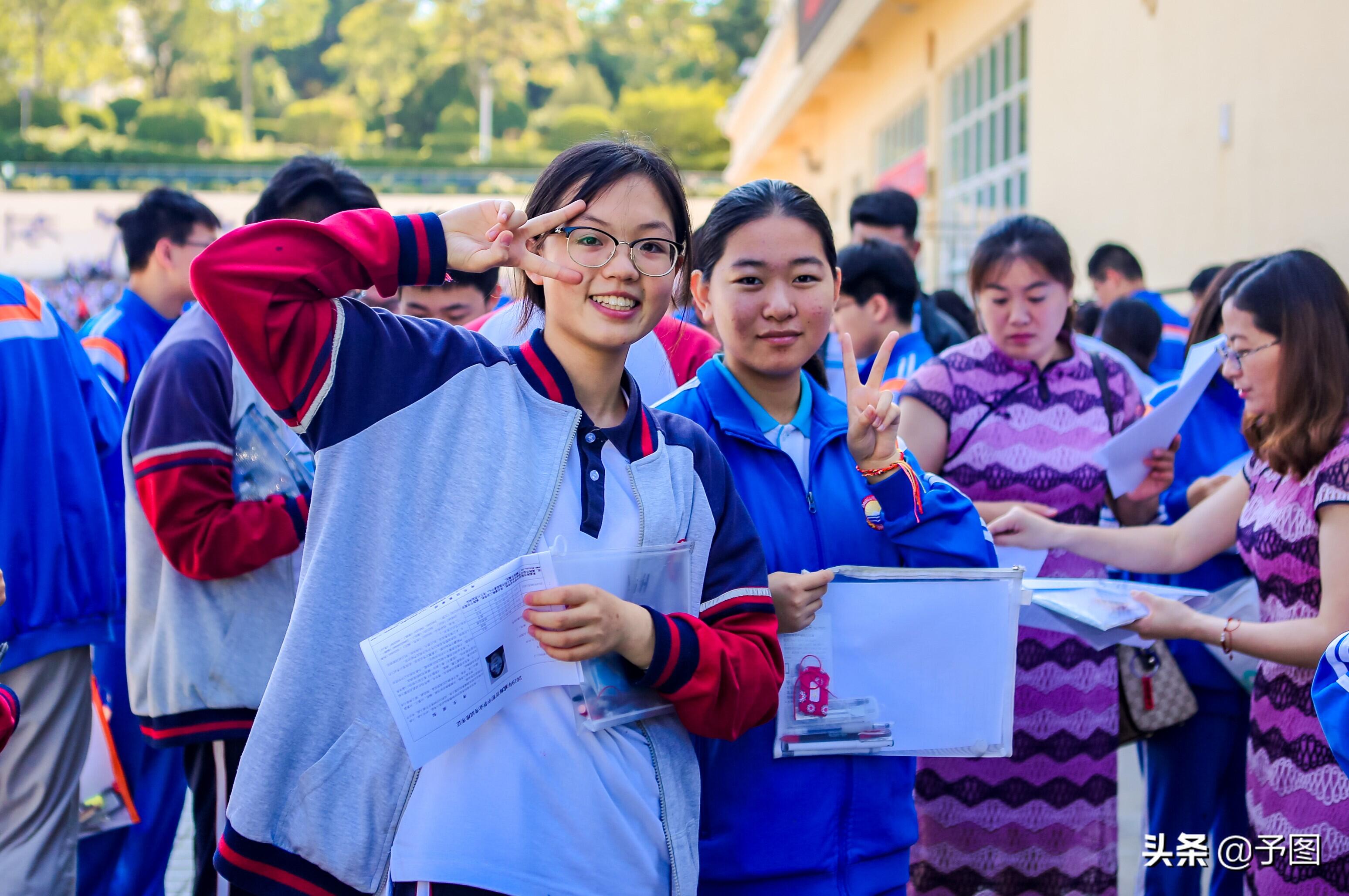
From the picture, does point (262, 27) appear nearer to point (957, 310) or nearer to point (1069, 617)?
point (957, 310)

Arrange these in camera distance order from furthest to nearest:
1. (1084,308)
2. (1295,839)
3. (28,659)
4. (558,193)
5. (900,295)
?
(1084,308) → (900,295) → (28,659) → (1295,839) → (558,193)

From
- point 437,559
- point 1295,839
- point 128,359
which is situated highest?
point 128,359

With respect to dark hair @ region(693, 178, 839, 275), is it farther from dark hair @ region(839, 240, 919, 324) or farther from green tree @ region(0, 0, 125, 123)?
green tree @ region(0, 0, 125, 123)

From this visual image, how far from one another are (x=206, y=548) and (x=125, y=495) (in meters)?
1.24

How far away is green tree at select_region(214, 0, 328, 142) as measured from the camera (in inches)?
2183

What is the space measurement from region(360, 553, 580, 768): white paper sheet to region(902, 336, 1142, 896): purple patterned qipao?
169cm

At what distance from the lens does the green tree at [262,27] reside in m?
55.4

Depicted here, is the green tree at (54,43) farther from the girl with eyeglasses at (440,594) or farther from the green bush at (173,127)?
the girl with eyeglasses at (440,594)

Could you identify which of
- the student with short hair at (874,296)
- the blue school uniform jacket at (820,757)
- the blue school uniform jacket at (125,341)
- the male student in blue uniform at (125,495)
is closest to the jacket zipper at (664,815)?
the blue school uniform jacket at (820,757)

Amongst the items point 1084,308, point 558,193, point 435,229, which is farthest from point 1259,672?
point 1084,308

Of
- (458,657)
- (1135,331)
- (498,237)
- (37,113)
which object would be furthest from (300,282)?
(37,113)

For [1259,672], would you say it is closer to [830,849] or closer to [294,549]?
[830,849]

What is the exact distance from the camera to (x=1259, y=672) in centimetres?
275

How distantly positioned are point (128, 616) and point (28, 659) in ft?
0.78
